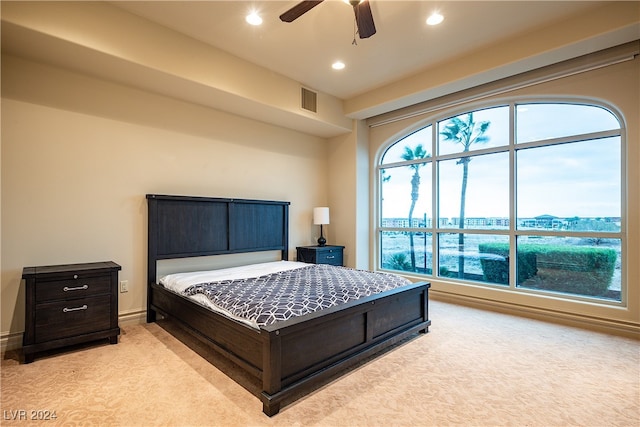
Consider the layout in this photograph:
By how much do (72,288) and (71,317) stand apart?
25 centimetres

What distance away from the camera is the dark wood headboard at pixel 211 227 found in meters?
3.55

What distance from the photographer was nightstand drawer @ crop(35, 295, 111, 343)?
2.57 m

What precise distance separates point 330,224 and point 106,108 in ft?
11.8

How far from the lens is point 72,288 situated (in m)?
2.70

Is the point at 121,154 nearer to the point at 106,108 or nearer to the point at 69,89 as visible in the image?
the point at 106,108

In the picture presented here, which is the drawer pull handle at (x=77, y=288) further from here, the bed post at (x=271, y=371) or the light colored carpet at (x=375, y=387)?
the bed post at (x=271, y=371)

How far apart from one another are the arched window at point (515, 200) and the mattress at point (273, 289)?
5.72ft

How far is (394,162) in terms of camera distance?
5.28 m

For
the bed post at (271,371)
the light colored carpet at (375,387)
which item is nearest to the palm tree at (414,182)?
the light colored carpet at (375,387)

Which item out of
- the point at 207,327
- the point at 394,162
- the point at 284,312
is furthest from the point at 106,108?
the point at 394,162

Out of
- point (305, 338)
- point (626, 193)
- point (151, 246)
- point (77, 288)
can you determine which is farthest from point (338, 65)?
point (77, 288)

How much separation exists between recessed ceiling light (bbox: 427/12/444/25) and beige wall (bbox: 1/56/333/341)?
2617 mm

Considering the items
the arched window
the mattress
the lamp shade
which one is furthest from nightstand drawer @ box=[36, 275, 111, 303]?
the arched window

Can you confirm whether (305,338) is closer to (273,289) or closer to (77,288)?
(273,289)
